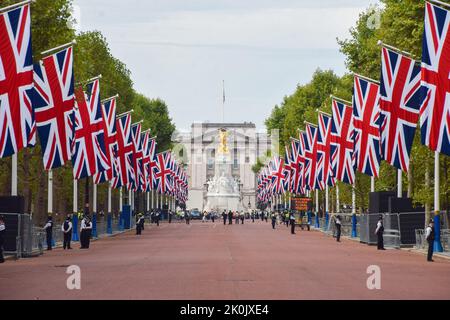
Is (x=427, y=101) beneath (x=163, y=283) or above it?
above

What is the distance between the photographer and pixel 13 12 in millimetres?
38625

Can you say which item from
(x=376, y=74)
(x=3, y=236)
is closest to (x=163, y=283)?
(x=3, y=236)

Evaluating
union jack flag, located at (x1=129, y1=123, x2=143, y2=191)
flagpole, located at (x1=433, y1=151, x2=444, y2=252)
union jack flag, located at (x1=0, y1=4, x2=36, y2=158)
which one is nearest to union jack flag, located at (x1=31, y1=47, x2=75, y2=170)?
union jack flag, located at (x1=0, y1=4, x2=36, y2=158)

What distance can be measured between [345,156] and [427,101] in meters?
24.8

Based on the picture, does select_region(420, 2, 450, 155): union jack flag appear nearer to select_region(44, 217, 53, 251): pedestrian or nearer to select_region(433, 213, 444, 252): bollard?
select_region(433, 213, 444, 252): bollard

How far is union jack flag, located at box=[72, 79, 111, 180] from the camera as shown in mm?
58594

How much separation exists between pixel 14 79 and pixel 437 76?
13.9 m

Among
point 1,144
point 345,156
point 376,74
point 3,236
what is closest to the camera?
point 1,144

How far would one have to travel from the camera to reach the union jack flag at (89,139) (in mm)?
58594

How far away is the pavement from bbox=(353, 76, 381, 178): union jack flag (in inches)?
220

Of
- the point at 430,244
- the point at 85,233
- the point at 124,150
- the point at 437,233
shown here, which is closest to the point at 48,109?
the point at 85,233

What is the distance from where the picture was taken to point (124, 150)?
245 feet

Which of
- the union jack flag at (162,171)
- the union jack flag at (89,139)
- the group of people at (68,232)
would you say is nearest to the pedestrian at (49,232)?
the group of people at (68,232)
